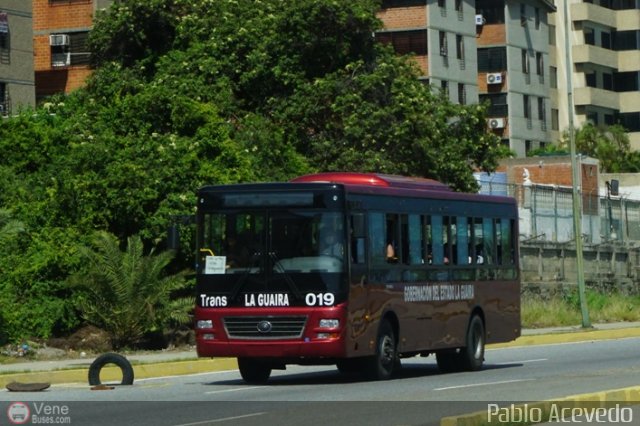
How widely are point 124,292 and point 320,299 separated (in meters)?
9.07

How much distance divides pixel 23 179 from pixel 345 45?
13.2 meters

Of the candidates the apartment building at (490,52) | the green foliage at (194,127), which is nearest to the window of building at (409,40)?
the apartment building at (490,52)

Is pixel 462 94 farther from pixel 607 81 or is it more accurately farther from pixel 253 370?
pixel 253 370

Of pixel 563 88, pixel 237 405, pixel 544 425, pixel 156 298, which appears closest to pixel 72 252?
pixel 156 298

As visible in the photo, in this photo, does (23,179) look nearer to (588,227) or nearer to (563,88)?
(588,227)

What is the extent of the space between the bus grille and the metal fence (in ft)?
88.3

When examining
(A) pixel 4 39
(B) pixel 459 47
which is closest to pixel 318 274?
(A) pixel 4 39

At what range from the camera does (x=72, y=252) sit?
101 feet

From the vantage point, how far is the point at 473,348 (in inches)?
1019

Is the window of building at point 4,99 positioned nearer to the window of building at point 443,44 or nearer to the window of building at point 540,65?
the window of building at point 443,44

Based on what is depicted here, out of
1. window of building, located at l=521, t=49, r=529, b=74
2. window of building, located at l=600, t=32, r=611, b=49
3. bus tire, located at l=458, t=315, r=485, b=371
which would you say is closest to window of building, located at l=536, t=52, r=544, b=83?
window of building, located at l=521, t=49, r=529, b=74

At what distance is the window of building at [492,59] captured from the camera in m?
87.2

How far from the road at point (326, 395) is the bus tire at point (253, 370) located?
0.20 metres

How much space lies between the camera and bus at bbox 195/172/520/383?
21.6 metres
